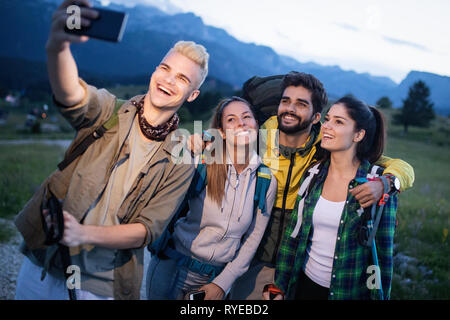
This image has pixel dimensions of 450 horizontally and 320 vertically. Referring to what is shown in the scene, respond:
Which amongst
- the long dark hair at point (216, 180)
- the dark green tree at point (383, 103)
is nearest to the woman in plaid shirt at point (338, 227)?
the long dark hair at point (216, 180)

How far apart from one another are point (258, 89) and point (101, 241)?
3.29 m

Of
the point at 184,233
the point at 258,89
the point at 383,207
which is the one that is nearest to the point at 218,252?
the point at 184,233

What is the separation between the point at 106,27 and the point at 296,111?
8.68 ft

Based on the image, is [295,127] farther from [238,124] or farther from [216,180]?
[216,180]

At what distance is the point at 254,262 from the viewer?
3.74 m

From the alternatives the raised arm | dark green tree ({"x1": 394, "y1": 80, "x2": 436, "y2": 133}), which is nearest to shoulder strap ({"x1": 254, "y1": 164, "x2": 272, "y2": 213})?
the raised arm

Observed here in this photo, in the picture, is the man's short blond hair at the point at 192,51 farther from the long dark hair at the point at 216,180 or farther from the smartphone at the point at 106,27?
the long dark hair at the point at 216,180

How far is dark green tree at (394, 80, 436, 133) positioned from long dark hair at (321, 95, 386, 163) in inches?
2551

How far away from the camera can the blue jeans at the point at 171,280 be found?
3.28m

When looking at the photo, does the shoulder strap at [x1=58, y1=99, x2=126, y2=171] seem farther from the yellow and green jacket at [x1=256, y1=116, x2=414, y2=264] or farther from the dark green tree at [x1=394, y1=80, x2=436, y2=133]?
the dark green tree at [x1=394, y1=80, x2=436, y2=133]

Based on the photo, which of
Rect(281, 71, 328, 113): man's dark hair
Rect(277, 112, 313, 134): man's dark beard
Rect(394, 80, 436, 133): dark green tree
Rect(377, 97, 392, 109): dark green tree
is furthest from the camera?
Rect(394, 80, 436, 133): dark green tree

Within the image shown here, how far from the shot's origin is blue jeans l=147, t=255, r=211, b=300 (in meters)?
3.28

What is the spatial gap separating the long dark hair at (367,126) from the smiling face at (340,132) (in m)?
0.05
